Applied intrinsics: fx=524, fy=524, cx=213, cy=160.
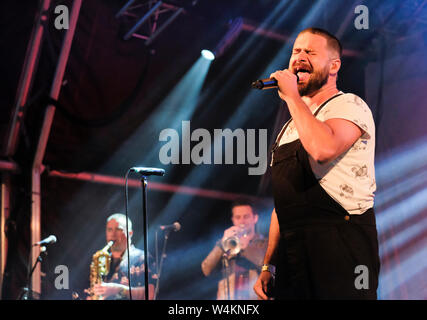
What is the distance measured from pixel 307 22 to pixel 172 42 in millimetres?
2187

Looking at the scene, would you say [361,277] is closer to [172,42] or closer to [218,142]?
[218,142]

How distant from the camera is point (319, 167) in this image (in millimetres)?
2096

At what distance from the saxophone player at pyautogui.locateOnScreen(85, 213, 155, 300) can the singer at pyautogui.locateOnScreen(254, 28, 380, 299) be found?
3697mm

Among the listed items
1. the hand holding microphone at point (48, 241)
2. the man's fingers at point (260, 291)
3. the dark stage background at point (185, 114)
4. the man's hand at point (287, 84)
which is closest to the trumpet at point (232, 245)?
the dark stage background at point (185, 114)

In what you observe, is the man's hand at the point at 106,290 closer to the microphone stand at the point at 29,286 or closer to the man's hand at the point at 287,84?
the microphone stand at the point at 29,286

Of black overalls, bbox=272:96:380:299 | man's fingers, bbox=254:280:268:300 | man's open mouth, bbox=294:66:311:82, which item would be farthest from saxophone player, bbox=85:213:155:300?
man's open mouth, bbox=294:66:311:82

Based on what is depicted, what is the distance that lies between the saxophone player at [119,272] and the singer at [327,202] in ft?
12.1

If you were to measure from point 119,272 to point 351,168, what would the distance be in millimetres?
4561

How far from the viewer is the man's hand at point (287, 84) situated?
209 centimetres

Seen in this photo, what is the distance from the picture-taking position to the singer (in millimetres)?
2008

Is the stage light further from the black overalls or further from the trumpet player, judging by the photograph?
the black overalls

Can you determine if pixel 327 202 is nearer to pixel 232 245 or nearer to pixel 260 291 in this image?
pixel 260 291

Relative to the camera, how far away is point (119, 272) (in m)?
6.15

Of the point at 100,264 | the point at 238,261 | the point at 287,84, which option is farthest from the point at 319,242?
the point at 100,264
